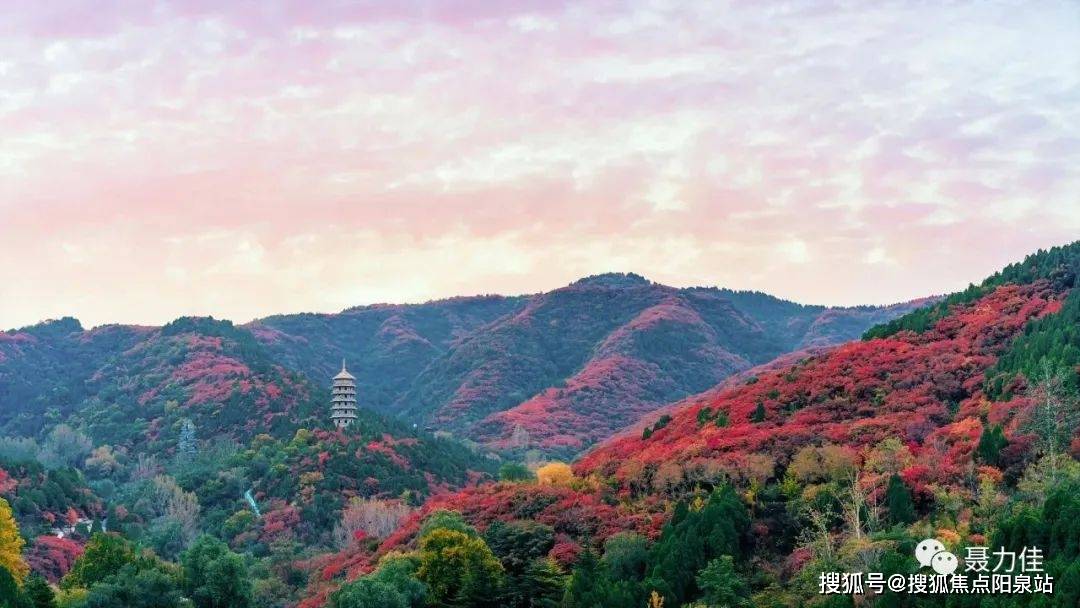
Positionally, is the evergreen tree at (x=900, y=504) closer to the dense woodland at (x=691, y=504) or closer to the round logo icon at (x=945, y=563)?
the dense woodland at (x=691, y=504)

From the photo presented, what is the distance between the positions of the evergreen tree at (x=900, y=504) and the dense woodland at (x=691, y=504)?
0.30 feet

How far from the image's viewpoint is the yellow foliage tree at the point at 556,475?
7031 centimetres

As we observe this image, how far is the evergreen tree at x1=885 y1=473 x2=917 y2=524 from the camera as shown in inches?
1977

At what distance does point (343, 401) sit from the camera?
397 ft

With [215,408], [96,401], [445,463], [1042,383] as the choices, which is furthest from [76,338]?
[1042,383]

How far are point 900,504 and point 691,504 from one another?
1057 centimetres

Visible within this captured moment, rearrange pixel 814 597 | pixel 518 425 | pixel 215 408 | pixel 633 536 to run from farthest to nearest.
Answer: pixel 518 425 < pixel 215 408 < pixel 633 536 < pixel 814 597

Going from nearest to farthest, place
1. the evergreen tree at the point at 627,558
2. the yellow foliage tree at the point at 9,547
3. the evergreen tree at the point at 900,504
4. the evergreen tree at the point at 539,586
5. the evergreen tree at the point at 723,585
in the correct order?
the evergreen tree at the point at 723,585
the evergreen tree at the point at 900,504
the evergreen tree at the point at 627,558
the evergreen tree at the point at 539,586
the yellow foliage tree at the point at 9,547

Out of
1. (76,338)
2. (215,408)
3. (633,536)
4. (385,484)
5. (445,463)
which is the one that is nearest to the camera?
(633,536)

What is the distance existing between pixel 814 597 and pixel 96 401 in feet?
397

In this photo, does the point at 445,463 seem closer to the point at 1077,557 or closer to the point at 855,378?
the point at 855,378

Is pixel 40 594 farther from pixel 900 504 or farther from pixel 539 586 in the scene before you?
pixel 900 504

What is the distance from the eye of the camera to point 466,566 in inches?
2119

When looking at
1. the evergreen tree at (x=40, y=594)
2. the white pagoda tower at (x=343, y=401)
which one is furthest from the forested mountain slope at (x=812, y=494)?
the white pagoda tower at (x=343, y=401)
